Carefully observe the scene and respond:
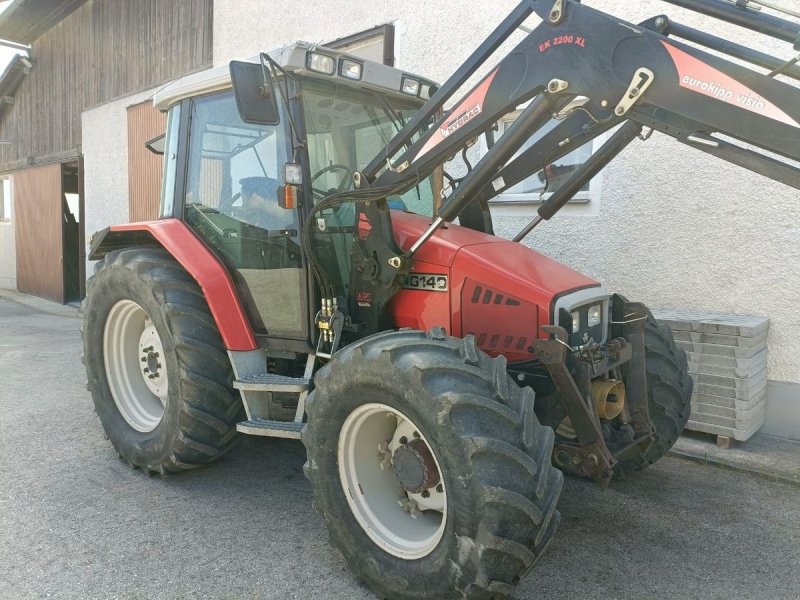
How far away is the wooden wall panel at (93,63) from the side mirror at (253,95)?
23.3 feet

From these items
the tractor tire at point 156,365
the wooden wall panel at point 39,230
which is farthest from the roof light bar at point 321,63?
the wooden wall panel at point 39,230

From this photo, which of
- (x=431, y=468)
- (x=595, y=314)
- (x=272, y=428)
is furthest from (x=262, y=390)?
(x=595, y=314)

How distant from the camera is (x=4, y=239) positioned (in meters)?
15.1

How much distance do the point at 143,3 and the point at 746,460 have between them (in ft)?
35.2

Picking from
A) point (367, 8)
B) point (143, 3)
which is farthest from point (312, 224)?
point (143, 3)

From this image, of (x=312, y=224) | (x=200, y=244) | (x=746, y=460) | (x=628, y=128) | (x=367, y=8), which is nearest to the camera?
(x=628, y=128)

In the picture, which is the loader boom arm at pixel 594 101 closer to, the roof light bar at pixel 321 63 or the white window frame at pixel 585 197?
the roof light bar at pixel 321 63

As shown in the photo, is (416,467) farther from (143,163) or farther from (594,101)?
(143,163)

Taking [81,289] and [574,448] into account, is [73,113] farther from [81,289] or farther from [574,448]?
[574,448]

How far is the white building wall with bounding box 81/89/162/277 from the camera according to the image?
10891 millimetres

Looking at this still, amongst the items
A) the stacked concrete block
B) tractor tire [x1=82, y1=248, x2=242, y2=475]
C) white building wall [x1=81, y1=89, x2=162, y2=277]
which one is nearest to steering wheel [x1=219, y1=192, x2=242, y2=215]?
tractor tire [x1=82, y1=248, x2=242, y2=475]

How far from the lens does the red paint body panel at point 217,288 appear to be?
3.41m

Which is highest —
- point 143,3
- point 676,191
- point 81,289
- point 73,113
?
point 143,3

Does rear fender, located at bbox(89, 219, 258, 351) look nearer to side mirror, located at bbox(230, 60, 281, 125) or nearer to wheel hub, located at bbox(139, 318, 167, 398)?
wheel hub, located at bbox(139, 318, 167, 398)
